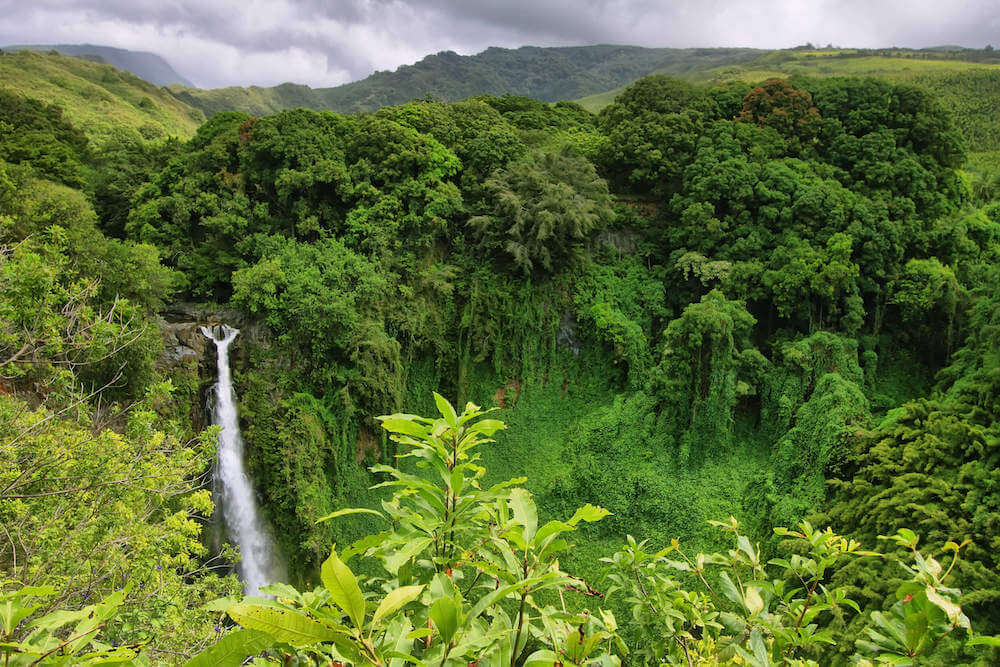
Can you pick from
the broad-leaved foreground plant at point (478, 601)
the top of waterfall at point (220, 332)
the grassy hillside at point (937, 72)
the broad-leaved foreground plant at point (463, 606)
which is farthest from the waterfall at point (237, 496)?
the grassy hillside at point (937, 72)

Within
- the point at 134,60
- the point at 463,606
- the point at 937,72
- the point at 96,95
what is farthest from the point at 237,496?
the point at 134,60

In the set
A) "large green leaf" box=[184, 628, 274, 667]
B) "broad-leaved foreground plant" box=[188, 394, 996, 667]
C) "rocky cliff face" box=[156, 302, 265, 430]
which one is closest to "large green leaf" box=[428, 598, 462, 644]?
"broad-leaved foreground plant" box=[188, 394, 996, 667]

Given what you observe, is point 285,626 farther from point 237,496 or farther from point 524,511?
point 237,496

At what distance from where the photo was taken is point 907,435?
7.85 metres

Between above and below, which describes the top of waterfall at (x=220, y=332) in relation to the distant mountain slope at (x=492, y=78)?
below

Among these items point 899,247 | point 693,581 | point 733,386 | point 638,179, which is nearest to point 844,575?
point 693,581

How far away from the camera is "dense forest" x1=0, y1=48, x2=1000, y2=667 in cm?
689

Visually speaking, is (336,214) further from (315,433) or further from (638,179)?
(638,179)

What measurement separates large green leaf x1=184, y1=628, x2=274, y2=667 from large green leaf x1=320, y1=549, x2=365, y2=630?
120mm

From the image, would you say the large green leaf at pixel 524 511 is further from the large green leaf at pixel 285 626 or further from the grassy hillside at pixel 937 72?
the grassy hillside at pixel 937 72

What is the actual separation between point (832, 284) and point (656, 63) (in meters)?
81.6

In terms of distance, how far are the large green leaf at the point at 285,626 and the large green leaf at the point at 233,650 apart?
1cm

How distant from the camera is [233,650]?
79 centimetres

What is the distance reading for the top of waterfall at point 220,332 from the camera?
9719mm
